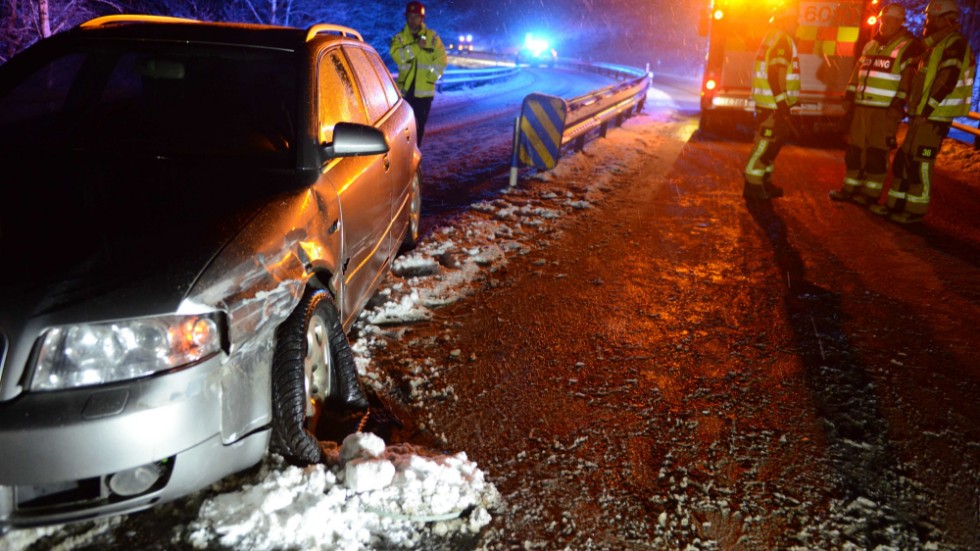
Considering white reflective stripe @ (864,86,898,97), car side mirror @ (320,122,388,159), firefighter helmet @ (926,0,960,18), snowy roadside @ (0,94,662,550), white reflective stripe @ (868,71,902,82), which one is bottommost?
snowy roadside @ (0,94,662,550)

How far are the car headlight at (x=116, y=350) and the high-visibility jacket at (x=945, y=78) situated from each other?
23.5ft

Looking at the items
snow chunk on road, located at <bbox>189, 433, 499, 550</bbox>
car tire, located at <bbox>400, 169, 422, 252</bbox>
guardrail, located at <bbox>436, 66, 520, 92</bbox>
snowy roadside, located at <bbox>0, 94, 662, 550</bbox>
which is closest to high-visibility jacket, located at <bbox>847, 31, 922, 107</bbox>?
car tire, located at <bbox>400, 169, 422, 252</bbox>

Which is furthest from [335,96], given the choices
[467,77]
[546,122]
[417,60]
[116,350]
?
[467,77]

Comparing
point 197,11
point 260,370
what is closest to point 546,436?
point 260,370

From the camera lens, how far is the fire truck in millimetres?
12141

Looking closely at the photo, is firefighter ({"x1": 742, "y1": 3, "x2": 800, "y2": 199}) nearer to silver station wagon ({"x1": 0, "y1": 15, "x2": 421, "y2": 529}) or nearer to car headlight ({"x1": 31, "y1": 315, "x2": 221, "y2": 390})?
silver station wagon ({"x1": 0, "y1": 15, "x2": 421, "y2": 529})

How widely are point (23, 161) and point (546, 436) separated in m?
2.65

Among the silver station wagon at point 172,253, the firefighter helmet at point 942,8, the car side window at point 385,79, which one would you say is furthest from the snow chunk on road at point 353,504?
the firefighter helmet at point 942,8

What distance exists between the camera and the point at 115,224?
255 centimetres

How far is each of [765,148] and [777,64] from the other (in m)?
0.96

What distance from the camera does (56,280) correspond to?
223 cm

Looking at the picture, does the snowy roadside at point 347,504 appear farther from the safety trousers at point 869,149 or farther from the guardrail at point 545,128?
the safety trousers at point 869,149

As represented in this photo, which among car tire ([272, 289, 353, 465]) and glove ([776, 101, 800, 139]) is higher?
glove ([776, 101, 800, 139])

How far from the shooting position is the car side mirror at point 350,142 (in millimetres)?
3262
